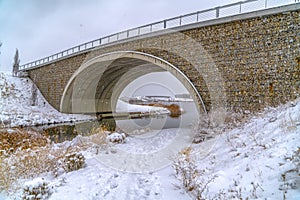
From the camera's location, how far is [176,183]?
12.1 ft

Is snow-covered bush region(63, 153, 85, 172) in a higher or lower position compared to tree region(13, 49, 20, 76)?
lower

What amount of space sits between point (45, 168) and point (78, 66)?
14827 mm

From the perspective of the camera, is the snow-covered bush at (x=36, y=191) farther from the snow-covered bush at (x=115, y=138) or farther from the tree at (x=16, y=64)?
the tree at (x=16, y=64)

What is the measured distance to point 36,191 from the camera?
131 inches

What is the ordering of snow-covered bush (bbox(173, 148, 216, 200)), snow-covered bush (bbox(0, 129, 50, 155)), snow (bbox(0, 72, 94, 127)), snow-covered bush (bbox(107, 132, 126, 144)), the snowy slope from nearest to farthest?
the snowy slope, snow-covered bush (bbox(173, 148, 216, 200)), snow-covered bush (bbox(0, 129, 50, 155)), snow-covered bush (bbox(107, 132, 126, 144)), snow (bbox(0, 72, 94, 127))

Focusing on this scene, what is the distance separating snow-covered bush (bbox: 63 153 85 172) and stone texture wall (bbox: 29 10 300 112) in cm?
579

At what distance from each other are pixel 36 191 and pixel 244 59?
768 centimetres

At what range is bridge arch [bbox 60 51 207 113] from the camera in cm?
1532

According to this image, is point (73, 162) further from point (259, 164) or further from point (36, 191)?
point (259, 164)

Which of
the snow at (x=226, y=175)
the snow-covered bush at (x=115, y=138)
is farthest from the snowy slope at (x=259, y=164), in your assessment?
the snow-covered bush at (x=115, y=138)

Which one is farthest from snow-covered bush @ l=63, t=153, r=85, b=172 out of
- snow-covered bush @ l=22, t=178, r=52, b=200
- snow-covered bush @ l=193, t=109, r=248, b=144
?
snow-covered bush @ l=193, t=109, r=248, b=144

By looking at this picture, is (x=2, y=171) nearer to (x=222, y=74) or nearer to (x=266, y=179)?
(x=266, y=179)

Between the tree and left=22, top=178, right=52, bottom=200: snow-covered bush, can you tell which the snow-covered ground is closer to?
the tree

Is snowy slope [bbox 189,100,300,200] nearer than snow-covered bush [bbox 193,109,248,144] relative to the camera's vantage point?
Yes
